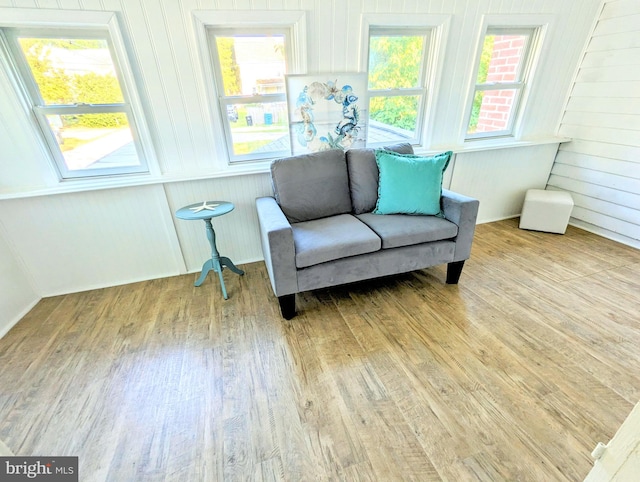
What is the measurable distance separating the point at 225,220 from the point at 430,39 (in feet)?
7.66

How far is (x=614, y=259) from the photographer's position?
2.57m

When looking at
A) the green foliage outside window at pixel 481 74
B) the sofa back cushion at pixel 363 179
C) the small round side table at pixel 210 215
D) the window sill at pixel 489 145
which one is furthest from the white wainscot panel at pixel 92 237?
the green foliage outside window at pixel 481 74

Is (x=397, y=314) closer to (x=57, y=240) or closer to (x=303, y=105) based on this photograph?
(x=303, y=105)

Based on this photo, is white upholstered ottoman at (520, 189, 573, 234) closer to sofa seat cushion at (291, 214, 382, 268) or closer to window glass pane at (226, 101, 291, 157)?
sofa seat cushion at (291, 214, 382, 268)

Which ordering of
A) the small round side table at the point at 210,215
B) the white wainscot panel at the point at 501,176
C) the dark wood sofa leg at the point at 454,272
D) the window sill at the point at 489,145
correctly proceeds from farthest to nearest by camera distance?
the white wainscot panel at the point at 501,176 → the window sill at the point at 489,145 → the dark wood sofa leg at the point at 454,272 → the small round side table at the point at 210,215

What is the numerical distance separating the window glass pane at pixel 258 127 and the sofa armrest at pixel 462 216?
1397mm

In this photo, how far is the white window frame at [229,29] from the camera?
202cm

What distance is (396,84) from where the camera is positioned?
2648 millimetres

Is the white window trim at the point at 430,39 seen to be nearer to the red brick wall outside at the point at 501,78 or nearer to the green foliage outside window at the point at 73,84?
the red brick wall outside at the point at 501,78

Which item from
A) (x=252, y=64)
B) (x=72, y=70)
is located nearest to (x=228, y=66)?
(x=252, y=64)

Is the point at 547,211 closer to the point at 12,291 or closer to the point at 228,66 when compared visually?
the point at 228,66

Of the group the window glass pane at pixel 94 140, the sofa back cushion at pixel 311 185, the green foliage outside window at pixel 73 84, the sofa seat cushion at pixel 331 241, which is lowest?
the sofa seat cushion at pixel 331 241

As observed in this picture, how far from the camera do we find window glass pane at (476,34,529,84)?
9.08ft

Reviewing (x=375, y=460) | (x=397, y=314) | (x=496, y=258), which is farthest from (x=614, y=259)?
(x=375, y=460)
